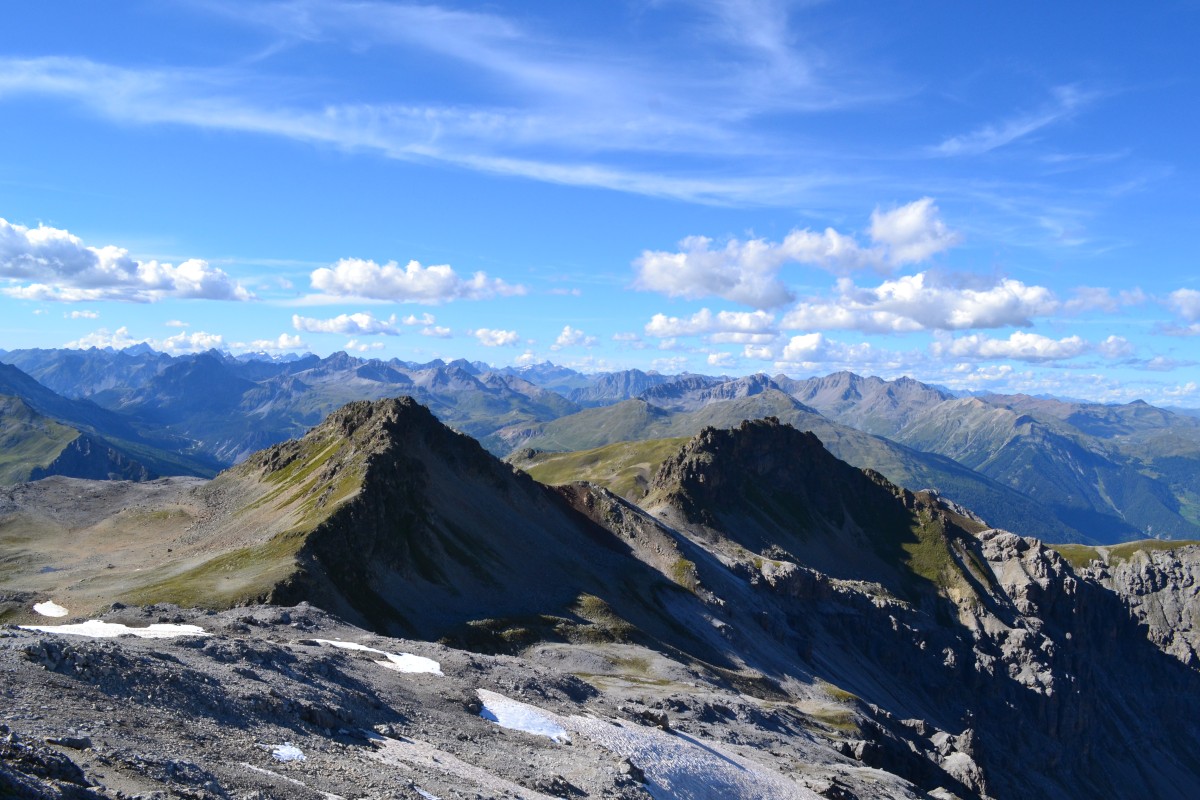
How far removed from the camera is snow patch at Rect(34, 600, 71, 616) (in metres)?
82.1

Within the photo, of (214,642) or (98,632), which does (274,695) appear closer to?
(214,642)

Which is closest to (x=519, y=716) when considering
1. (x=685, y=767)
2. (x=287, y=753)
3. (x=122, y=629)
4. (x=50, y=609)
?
(x=685, y=767)

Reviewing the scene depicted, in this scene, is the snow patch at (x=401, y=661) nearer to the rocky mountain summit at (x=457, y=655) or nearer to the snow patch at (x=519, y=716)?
the rocky mountain summit at (x=457, y=655)

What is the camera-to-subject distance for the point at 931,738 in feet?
389

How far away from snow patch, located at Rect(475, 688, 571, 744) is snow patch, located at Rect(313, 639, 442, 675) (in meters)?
5.55

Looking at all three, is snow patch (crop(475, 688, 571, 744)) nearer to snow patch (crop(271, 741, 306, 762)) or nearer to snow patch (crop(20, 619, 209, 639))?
snow patch (crop(271, 741, 306, 762))

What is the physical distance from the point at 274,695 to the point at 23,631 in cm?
1306

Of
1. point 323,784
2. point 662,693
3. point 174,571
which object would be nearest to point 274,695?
point 323,784

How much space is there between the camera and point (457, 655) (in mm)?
71750

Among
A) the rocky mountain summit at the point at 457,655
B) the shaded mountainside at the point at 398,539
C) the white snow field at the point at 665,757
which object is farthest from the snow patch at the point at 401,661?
the shaded mountainside at the point at 398,539

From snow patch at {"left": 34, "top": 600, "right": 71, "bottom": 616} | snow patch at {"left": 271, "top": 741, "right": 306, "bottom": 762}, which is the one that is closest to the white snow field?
snow patch at {"left": 271, "top": 741, "right": 306, "bottom": 762}

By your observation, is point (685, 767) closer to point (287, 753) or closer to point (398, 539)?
point (287, 753)

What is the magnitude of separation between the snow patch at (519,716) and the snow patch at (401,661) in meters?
5.55

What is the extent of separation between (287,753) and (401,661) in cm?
2926
